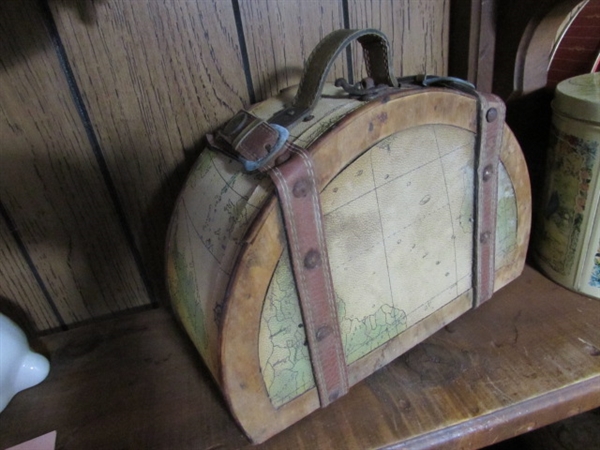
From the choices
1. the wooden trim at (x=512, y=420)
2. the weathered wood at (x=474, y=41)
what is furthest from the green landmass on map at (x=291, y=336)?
the weathered wood at (x=474, y=41)

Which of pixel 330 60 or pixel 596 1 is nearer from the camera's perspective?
pixel 330 60

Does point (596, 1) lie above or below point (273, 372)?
above

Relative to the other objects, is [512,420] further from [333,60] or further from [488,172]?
[333,60]

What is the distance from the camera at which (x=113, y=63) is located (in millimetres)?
499

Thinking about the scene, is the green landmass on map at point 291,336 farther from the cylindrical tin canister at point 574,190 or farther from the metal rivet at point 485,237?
the cylindrical tin canister at point 574,190

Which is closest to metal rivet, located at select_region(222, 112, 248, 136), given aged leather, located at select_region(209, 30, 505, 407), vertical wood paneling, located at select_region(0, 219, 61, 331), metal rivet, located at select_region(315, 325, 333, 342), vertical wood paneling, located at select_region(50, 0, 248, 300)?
aged leather, located at select_region(209, 30, 505, 407)

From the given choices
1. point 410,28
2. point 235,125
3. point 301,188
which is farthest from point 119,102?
point 410,28

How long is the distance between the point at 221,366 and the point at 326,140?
223 mm

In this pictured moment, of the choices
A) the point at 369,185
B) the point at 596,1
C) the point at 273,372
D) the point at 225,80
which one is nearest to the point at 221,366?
the point at 273,372

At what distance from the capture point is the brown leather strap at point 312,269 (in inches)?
15.0

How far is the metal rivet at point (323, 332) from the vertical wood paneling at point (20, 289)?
40 cm

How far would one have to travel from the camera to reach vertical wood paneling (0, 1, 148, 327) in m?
0.48

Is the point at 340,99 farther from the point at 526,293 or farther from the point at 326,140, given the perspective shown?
the point at 526,293

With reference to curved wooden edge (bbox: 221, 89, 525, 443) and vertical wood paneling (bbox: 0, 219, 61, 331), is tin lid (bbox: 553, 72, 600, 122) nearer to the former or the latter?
curved wooden edge (bbox: 221, 89, 525, 443)
